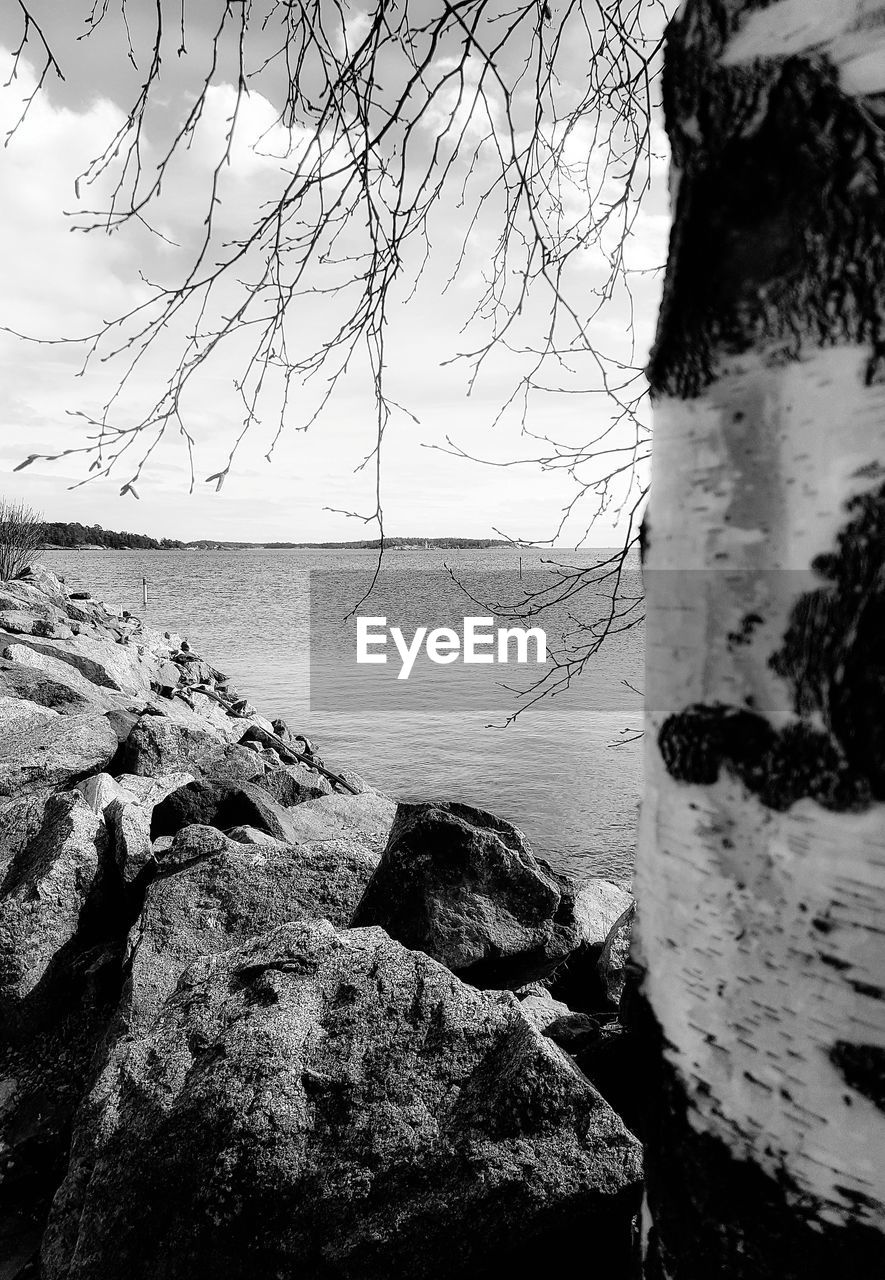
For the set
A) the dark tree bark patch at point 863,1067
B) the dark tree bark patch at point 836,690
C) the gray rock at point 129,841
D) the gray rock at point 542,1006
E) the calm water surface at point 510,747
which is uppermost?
the dark tree bark patch at point 836,690

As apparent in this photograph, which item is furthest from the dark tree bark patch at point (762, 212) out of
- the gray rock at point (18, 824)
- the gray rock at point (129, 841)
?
the gray rock at point (18, 824)

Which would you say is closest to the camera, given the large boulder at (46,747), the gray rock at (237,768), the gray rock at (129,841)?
the gray rock at (129,841)

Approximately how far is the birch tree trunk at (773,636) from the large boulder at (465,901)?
2233 mm

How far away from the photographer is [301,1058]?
202 cm

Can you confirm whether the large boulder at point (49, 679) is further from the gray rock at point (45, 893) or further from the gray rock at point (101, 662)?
the gray rock at point (45, 893)

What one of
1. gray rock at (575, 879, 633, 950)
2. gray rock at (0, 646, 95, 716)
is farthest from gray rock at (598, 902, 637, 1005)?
gray rock at (0, 646, 95, 716)

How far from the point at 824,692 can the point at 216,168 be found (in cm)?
218

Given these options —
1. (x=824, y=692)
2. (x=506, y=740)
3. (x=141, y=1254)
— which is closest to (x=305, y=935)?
(x=141, y=1254)

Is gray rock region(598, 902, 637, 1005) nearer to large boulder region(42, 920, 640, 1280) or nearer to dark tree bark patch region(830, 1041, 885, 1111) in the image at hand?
large boulder region(42, 920, 640, 1280)

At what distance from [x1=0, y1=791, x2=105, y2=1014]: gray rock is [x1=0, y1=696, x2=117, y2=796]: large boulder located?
4.18 ft

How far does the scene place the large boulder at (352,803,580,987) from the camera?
318 cm

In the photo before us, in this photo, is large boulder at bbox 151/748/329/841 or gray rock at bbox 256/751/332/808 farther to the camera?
gray rock at bbox 256/751/332/808

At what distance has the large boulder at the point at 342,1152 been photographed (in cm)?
175

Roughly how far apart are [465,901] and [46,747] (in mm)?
3009
